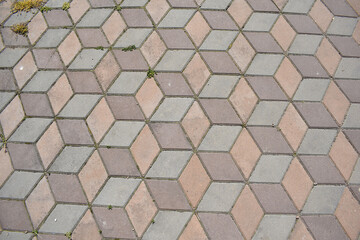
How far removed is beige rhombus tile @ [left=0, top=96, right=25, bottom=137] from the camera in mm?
2758

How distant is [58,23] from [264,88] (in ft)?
7.41

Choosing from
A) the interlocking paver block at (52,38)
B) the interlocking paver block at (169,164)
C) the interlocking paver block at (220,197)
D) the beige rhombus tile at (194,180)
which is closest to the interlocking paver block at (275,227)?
the interlocking paver block at (220,197)

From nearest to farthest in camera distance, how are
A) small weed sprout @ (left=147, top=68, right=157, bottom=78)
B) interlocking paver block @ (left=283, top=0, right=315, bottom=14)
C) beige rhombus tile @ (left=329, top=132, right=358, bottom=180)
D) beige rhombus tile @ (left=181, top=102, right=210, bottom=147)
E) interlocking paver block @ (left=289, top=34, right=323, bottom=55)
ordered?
1. beige rhombus tile @ (left=329, top=132, right=358, bottom=180)
2. beige rhombus tile @ (left=181, top=102, right=210, bottom=147)
3. small weed sprout @ (left=147, top=68, right=157, bottom=78)
4. interlocking paver block @ (left=289, top=34, right=323, bottom=55)
5. interlocking paver block @ (left=283, top=0, right=315, bottom=14)

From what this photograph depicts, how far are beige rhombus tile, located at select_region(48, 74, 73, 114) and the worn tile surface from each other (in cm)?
1

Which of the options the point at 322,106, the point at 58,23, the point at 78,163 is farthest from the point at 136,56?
the point at 322,106

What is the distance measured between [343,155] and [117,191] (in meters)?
1.95

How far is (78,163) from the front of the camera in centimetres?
258

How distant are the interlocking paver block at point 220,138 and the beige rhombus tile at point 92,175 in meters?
0.87

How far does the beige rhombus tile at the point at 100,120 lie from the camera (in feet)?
8.80

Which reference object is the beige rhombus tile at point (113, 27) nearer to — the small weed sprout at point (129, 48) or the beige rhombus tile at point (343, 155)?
the small weed sprout at point (129, 48)

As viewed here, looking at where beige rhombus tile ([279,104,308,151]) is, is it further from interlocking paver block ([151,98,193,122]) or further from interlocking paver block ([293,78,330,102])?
interlocking paver block ([151,98,193,122])

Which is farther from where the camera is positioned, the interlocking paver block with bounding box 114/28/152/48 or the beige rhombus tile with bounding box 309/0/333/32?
the beige rhombus tile with bounding box 309/0/333/32

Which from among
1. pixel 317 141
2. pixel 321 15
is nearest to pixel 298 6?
pixel 321 15

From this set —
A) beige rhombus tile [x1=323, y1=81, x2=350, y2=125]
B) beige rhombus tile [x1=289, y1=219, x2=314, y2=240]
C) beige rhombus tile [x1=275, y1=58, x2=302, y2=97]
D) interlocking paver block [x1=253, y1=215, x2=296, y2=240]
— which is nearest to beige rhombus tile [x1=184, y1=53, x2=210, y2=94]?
beige rhombus tile [x1=275, y1=58, x2=302, y2=97]
